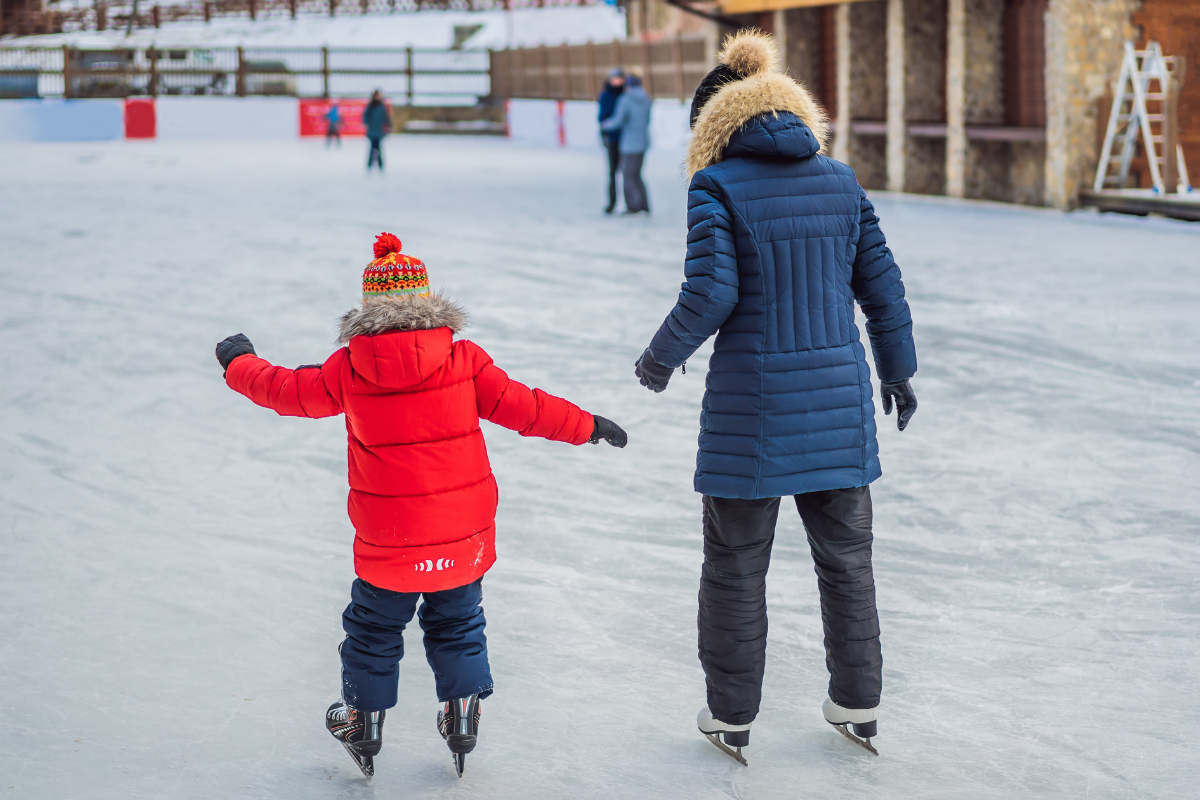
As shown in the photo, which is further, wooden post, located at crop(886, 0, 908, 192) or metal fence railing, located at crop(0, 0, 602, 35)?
metal fence railing, located at crop(0, 0, 602, 35)

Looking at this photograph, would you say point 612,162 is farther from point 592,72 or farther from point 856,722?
point 592,72

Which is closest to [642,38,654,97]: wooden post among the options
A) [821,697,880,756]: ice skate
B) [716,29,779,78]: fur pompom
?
[716,29,779,78]: fur pompom

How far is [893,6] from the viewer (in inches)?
629

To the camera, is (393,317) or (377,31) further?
(377,31)

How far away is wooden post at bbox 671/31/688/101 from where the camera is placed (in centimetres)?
2438

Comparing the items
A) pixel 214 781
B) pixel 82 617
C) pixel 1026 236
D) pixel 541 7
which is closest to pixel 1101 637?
pixel 214 781

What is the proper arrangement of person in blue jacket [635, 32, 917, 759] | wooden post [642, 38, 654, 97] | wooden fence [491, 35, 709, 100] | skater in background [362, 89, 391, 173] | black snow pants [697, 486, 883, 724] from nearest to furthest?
person in blue jacket [635, 32, 917, 759] < black snow pants [697, 486, 883, 724] < skater in background [362, 89, 391, 173] < wooden fence [491, 35, 709, 100] < wooden post [642, 38, 654, 97]

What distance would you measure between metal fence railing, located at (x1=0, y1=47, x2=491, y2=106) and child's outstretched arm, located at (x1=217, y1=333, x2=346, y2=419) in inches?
1173

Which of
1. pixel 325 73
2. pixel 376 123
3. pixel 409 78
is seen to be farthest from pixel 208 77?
pixel 376 123

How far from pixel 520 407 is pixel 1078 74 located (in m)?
12.4

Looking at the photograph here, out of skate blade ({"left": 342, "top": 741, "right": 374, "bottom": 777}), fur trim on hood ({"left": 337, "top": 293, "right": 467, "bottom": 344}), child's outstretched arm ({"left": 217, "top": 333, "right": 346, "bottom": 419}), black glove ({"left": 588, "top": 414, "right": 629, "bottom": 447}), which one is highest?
fur trim on hood ({"left": 337, "top": 293, "right": 467, "bottom": 344})

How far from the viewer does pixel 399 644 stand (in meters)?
2.67

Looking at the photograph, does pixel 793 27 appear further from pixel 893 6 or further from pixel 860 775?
pixel 860 775

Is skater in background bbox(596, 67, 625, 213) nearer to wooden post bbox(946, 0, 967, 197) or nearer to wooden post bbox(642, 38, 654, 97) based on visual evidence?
wooden post bbox(946, 0, 967, 197)
